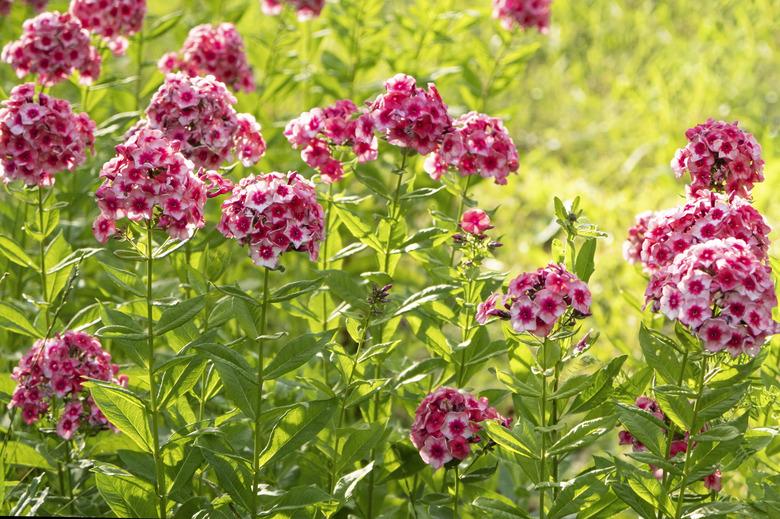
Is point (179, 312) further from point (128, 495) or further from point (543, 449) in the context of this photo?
point (543, 449)

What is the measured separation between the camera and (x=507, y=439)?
2.70 meters

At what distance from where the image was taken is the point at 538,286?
2.59 m

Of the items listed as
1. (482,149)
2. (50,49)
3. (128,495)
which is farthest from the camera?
(50,49)

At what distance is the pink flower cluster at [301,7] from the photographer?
A: 459 centimetres

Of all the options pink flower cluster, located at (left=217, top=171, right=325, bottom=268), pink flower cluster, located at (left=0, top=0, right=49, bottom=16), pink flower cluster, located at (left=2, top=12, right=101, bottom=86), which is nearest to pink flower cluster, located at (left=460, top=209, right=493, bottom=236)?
pink flower cluster, located at (left=217, top=171, right=325, bottom=268)

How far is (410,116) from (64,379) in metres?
1.16

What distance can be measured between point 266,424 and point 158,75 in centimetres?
207

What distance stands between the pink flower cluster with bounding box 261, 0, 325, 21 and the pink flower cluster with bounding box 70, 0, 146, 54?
0.73 meters

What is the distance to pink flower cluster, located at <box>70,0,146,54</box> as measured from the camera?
3969 millimetres

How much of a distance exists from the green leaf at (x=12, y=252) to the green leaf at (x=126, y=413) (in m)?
0.60

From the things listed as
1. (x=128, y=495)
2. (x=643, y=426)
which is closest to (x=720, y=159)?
(x=643, y=426)

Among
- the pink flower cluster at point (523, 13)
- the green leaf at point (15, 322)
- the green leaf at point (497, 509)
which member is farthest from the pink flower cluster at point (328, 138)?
the pink flower cluster at point (523, 13)

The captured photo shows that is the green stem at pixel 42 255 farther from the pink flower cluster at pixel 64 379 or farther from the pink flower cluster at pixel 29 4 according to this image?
the pink flower cluster at pixel 29 4

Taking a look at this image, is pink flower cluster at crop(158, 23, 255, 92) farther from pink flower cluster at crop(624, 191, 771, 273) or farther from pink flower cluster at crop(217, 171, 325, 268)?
pink flower cluster at crop(624, 191, 771, 273)
